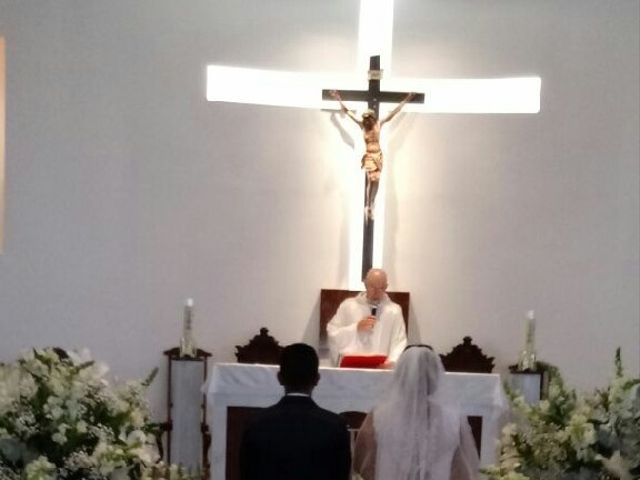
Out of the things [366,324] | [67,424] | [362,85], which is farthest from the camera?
[362,85]

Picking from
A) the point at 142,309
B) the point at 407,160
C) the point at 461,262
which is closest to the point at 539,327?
the point at 461,262

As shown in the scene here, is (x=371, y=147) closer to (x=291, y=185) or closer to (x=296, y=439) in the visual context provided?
(x=291, y=185)

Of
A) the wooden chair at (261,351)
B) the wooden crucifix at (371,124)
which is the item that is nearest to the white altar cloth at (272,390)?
the wooden chair at (261,351)

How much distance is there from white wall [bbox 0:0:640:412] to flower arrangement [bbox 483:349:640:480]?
13.9 feet

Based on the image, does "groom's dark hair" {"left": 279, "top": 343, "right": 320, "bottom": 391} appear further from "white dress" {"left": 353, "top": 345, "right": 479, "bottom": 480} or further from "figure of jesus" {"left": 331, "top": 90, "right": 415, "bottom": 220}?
"figure of jesus" {"left": 331, "top": 90, "right": 415, "bottom": 220}

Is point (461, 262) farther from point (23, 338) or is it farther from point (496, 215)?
point (23, 338)

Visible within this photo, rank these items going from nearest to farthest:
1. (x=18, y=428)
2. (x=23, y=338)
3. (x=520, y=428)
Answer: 1. (x=18, y=428)
2. (x=520, y=428)
3. (x=23, y=338)

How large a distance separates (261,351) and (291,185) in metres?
1.22

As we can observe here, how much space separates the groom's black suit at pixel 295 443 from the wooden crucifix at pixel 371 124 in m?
3.19

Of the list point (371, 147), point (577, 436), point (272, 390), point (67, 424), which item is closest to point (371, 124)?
point (371, 147)

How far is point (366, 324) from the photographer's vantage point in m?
6.11

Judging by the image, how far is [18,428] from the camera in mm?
2221

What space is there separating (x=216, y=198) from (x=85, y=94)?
1182 millimetres

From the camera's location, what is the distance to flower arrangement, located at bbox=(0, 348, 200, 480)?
221 centimetres
